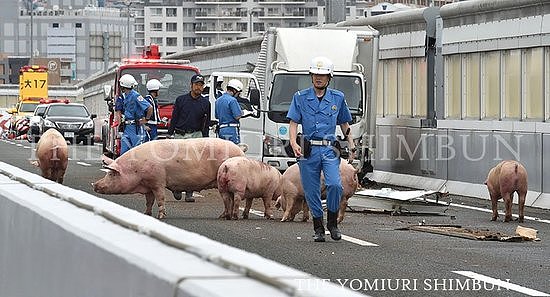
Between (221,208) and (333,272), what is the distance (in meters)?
8.91

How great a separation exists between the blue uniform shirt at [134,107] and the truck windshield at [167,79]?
21.8 feet

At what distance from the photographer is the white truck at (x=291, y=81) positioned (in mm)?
27375

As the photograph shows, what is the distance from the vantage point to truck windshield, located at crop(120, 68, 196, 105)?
3102 centimetres

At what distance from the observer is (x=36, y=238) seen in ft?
23.7

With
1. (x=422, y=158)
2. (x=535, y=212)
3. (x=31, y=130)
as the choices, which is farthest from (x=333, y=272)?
(x=31, y=130)

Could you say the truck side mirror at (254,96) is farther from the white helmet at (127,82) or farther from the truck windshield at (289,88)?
the white helmet at (127,82)

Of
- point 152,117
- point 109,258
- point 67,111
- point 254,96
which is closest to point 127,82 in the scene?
point 152,117

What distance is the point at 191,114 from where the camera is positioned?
74.5ft

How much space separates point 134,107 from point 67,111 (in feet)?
100

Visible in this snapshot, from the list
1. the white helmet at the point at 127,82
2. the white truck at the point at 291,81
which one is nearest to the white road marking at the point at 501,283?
the white helmet at the point at 127,82

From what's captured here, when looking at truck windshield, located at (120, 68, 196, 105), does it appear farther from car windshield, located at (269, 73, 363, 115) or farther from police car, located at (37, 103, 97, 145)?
police car, located at (37, 103, 97, 145)

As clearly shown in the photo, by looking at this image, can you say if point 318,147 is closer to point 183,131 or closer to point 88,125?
point 183,131

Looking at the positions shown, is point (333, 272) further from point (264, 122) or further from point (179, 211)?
point (264, 122)

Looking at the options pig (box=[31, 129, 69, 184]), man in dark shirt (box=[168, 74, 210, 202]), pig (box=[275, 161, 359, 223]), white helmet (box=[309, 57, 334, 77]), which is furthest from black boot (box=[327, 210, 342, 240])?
pig (box=[31, 129, 69, 184])
